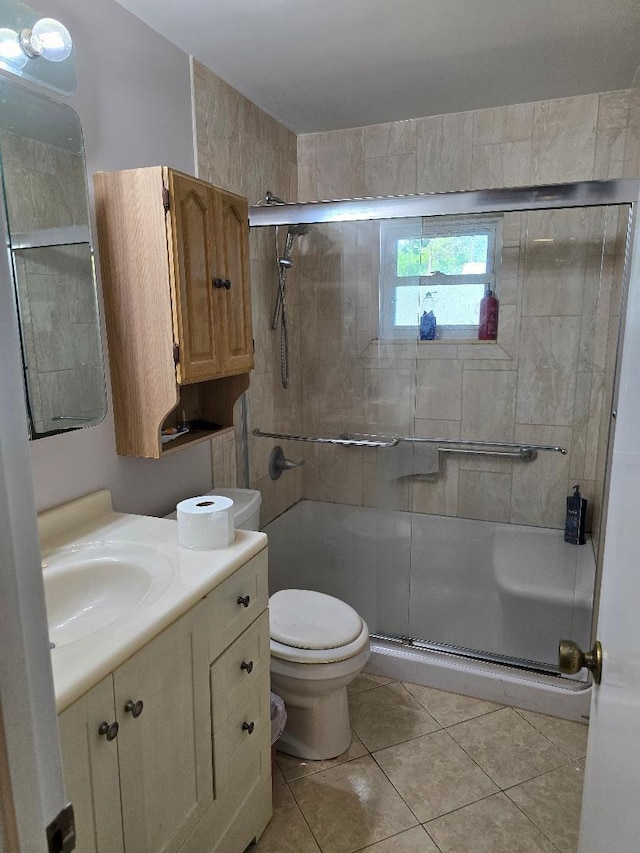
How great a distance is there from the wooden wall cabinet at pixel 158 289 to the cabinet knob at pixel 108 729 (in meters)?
0.87

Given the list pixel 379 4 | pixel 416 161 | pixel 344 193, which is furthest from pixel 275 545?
pixel 379 4

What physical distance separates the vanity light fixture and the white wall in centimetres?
11

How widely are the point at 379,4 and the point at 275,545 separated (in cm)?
220

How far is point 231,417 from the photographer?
2.13 meters

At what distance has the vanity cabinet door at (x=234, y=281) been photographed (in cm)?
187

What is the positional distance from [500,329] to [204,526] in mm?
1886

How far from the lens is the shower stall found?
8.29ft

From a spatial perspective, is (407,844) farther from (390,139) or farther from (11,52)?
(390,139)

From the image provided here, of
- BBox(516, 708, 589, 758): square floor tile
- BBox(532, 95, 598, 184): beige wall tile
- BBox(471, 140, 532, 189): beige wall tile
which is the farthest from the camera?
BBox(471, 140, 532, 189): beige wall tile

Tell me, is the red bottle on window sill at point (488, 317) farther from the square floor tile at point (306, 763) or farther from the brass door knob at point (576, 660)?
the brass door knob at point (576, 660)

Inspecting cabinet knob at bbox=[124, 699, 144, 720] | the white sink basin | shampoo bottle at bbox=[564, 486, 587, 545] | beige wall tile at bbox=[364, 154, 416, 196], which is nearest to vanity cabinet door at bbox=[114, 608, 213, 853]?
cabinet knob at bbox=[124, 699, 144, 720]

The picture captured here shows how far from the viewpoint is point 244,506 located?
7.04 ft

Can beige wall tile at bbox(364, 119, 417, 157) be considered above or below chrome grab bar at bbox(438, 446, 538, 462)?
above

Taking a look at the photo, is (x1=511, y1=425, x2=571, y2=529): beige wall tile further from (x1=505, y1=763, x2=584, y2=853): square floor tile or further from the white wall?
the white wall
